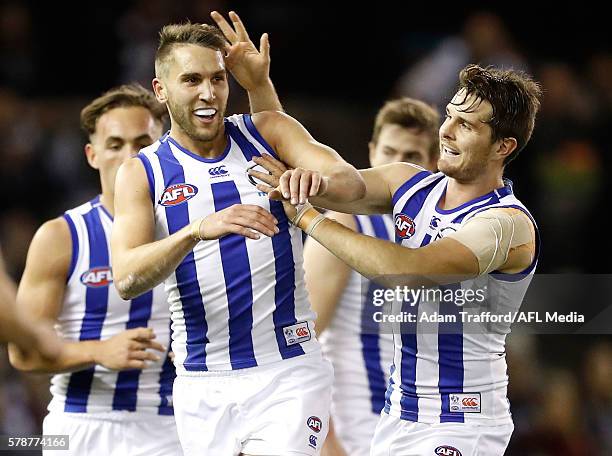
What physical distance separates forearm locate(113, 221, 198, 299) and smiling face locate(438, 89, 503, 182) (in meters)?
1.27

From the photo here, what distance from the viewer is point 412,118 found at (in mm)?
6215

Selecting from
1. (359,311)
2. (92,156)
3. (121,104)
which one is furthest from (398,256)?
(92,156)

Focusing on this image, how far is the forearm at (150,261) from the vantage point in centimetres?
421

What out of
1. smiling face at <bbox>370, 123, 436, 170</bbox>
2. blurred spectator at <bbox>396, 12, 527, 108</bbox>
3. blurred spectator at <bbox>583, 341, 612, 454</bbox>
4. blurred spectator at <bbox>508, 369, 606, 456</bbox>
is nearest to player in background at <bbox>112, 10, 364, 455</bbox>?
smiling face at <bbox>370, 123, 436, 170</bbox>

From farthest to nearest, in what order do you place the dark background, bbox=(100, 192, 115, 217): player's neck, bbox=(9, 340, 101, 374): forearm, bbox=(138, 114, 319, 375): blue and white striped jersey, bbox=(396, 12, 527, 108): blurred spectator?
1. bbox=(396, 12, 527, 108): blurred spectator
2. the dark background
3. bbox=(100, 192, 115, 217): player's neck
4. bbox=(9, 340, 101, 374): forearm
5. bbox=(138, 114, 319, 375): blue and white striped jersey

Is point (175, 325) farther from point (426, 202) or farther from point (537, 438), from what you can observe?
point (537, 438)

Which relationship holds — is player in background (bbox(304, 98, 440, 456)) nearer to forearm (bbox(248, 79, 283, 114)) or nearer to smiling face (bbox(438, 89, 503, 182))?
forearm (bbox(248, 79, 283, 114))

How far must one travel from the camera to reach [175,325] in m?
4.80

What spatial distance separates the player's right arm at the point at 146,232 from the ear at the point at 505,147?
1222mm

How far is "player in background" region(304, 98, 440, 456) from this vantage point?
5.86 metres

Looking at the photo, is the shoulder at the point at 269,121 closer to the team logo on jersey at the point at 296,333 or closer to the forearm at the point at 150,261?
the forearm at the point at 150,261

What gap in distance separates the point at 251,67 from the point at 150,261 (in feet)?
3.90

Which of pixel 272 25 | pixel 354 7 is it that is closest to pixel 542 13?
pixel 354 7

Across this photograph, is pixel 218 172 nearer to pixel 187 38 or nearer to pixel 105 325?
pixel 187 38
